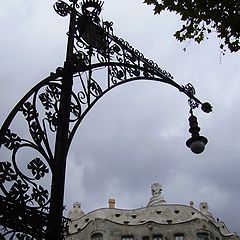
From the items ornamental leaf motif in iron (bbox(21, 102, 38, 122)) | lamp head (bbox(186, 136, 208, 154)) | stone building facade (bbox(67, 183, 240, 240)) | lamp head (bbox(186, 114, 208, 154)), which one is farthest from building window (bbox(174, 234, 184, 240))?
ornamental leaf motif in iron (bbox(21, 102, 38, 122))

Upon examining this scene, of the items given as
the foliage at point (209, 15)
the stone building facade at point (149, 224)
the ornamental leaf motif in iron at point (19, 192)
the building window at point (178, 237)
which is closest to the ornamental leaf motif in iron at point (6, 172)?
the ornamental leaf motif in iron at point (19, 192)

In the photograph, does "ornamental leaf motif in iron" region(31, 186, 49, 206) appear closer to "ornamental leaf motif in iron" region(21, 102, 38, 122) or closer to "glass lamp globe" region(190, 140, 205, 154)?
"ornamental leaf motif in iron" region(21, 102, 38, 122)

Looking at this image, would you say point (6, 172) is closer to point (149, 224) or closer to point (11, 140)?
point (11, 140)

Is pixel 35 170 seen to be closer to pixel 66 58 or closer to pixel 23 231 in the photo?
pixel 23 231

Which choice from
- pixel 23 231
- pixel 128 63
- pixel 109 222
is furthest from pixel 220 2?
pixel 109 222

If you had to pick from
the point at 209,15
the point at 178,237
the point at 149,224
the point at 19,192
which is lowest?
the point at 19,192

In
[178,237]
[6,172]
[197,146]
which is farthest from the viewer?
[178,237]

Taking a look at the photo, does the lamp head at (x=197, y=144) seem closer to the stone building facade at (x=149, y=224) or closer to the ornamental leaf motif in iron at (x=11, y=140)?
the ornamental leaf motif in iron at (x=11, y=140)

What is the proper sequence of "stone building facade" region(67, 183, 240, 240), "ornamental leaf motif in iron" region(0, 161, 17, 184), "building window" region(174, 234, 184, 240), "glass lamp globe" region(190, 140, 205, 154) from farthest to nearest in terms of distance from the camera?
"building window" region(174, 234, 184, 240), "stone building facade" region(67, 183, 240, 240), "glass lamp globe" region(190, 140, 205, 154), "ornamental leaf motif in iron" region(0, 161, 17, 184)

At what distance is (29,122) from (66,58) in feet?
4.12

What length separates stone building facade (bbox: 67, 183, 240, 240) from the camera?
4388 centimetres

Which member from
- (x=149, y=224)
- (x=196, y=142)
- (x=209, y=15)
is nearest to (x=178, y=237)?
(x=149, y=224)

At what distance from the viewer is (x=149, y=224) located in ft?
145

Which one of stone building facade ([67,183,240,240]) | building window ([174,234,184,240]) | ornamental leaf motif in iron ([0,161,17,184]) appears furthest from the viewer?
building window ([174,234,184,240])
